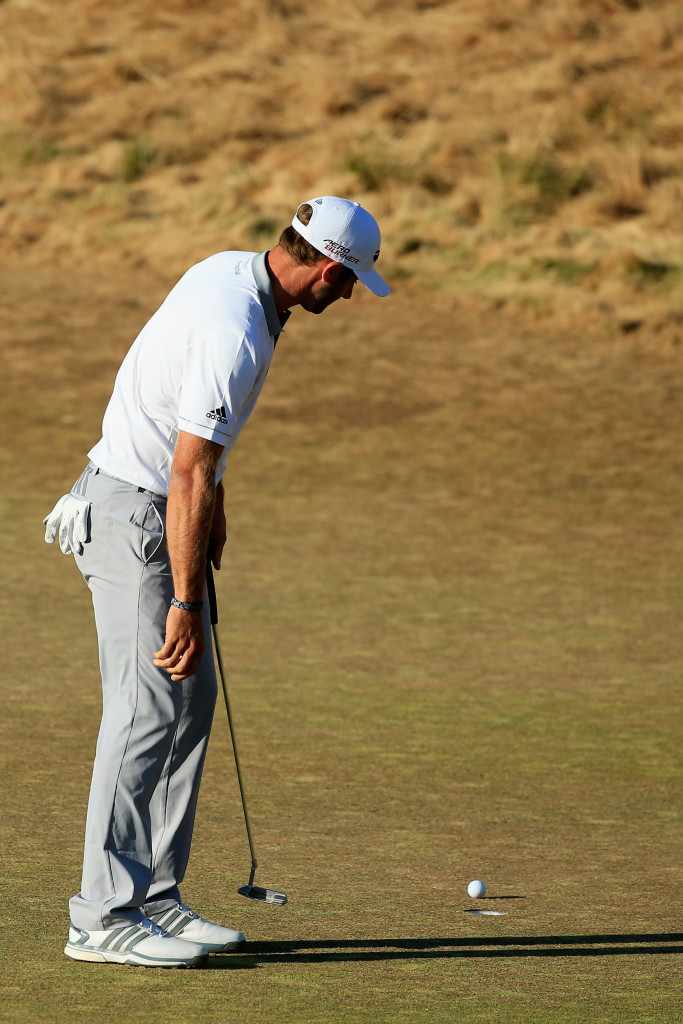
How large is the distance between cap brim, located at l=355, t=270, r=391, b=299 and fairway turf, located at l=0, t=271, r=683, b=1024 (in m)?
1.94

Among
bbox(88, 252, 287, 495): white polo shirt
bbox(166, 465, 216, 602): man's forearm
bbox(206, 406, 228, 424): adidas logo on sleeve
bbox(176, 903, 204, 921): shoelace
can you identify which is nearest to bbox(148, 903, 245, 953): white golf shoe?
bbox(176, 903, 204, 921): shoelace

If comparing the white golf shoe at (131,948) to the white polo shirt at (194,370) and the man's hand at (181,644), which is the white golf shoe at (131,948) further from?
the white polo shirt at (194,370)

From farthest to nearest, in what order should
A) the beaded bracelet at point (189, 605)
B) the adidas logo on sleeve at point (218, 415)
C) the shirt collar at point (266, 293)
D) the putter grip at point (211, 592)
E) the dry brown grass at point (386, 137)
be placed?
the dry brown grass at point (386, 137) < the putter grip at point (211, 592) < the shirt collar at point (266, 293) < the beaded bracelet at point (189, 605) < the adidas logo on sleeve at point (218, 415)

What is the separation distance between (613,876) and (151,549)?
230 centimetres

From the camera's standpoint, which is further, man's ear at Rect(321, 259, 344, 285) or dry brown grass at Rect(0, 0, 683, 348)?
dry brown grass at Rect(0, 0, 683, 348)

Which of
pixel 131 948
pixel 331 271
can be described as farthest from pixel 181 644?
pixel 331 271

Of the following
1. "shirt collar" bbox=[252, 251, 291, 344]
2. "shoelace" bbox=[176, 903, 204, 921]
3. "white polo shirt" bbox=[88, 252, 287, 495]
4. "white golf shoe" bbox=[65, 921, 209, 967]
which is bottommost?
"white golf shoe" bbox=[65, 921, 209, 967]

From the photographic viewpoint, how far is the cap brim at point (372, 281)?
4828 mm

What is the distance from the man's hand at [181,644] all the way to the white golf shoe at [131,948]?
0.73 metres

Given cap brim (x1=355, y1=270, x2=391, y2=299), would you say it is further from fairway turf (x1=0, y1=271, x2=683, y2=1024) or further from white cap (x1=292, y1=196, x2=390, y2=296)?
fairway turf (x1=0, y1=271, x2=683, y2=1024)

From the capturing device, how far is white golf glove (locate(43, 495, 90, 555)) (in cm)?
478

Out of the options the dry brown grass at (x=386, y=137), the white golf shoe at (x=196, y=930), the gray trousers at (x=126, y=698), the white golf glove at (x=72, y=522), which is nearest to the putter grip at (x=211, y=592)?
the gray trousers at (x=126, y=698)

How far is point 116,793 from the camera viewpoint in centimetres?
470

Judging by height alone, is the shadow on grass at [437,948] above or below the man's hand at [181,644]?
below
